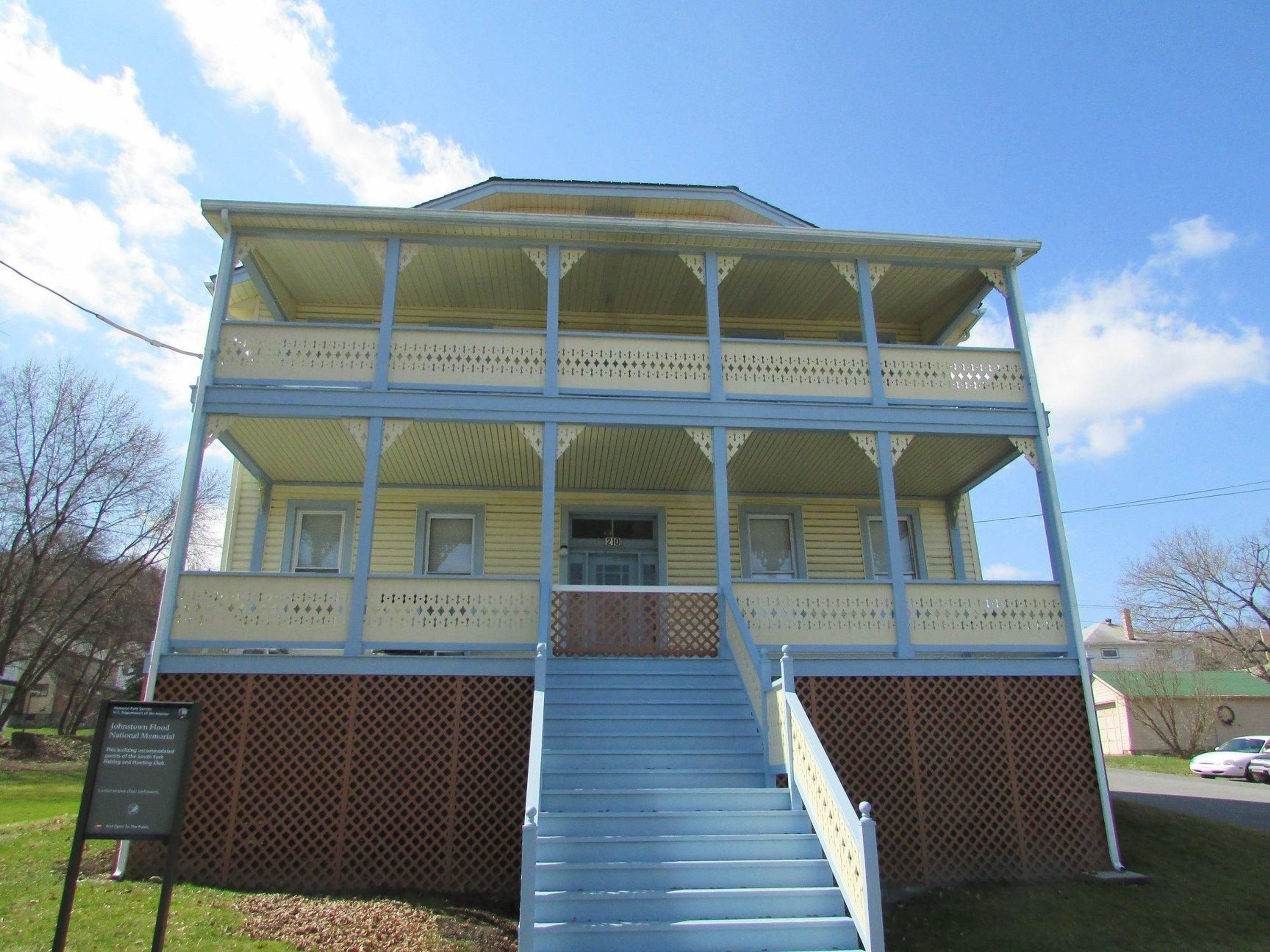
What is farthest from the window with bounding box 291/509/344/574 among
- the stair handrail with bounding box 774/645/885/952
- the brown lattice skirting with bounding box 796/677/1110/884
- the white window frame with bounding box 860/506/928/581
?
the white window frame with bounding box 860/506/928/581

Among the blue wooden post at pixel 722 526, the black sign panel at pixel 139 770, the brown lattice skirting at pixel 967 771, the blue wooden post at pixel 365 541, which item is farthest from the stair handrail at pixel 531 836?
the brown lattice skirting at pixel 967 771

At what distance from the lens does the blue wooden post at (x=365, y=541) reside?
1084cm

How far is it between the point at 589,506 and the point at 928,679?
21.0ft

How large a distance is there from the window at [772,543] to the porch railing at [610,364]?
3502 millimetres

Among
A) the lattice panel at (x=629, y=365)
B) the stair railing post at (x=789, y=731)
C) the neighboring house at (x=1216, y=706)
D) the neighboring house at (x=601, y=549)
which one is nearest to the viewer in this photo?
the stair railing post at (x=789, y=731)

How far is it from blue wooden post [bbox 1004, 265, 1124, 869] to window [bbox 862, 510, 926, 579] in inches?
131

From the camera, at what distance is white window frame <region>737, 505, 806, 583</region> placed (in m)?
15.3

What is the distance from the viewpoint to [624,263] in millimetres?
13719

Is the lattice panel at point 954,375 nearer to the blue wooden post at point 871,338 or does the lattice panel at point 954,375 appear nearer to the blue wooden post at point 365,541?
the blue wooden post at point 871,338

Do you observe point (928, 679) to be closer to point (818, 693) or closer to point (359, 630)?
point (818, 693)

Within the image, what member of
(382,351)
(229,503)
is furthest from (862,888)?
(229,503)

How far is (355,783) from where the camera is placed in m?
10.0

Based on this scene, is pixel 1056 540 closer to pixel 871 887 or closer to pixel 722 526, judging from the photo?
pixel 722 526

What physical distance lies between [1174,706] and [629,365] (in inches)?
1534
